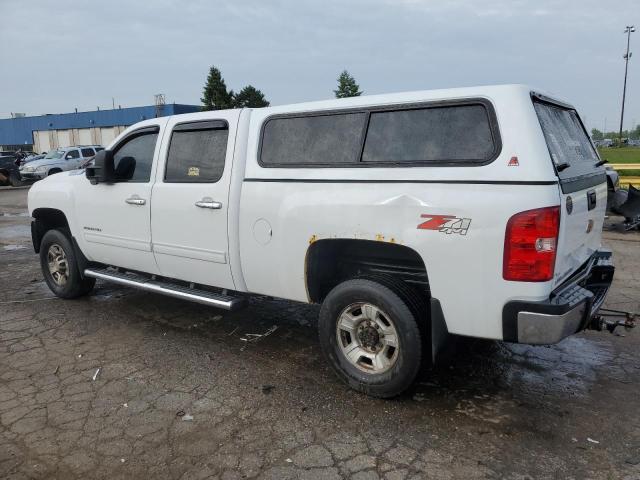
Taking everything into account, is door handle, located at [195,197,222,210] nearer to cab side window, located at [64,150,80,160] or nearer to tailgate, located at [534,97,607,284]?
tailgate, located at [534,97,607,284]

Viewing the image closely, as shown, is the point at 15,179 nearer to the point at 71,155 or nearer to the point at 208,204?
the point at 71,155

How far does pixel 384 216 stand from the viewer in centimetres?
326

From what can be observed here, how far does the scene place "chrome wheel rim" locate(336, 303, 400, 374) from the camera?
136 inches

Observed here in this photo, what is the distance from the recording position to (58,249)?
5.89 m

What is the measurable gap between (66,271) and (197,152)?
2602 millimetres

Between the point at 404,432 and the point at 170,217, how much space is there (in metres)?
2.65

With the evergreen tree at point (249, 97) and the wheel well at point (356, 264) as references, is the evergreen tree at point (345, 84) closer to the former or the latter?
the evergreen tree at point (249, 97)

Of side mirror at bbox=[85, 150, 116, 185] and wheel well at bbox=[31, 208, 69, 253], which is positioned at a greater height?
side mirror at bbox=[85, 150, 116, 185]

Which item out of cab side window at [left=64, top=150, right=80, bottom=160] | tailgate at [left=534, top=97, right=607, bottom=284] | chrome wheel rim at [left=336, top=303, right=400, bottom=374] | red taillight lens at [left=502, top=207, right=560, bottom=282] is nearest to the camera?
red taillight lens at [left=502, top=207, right=560, bottom=282]

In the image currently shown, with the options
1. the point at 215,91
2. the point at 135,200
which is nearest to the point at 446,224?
the point at 135,200

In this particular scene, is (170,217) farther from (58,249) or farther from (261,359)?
(58,249)

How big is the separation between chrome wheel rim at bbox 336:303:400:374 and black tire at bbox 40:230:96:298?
3.53 meters

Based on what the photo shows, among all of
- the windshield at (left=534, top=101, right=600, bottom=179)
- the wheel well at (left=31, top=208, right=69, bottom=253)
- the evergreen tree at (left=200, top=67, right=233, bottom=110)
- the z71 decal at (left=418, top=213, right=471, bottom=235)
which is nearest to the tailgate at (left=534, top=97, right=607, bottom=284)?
the windshield at (left=534, top=101, right=600, bottom=179)

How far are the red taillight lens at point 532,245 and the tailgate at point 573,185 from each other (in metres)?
0.10
